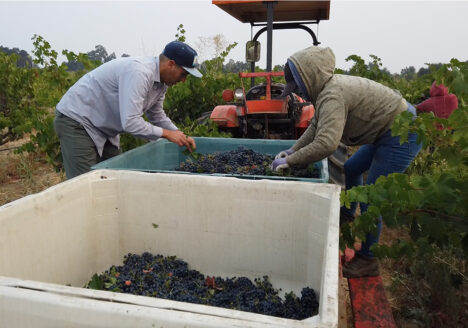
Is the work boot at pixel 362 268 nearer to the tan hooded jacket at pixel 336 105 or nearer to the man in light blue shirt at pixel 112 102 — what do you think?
the tan hooded jacket at pixel 336 105

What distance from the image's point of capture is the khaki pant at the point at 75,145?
2.85 m

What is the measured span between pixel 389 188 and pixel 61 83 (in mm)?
4934

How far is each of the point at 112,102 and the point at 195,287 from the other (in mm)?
1565

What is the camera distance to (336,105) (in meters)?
2.31

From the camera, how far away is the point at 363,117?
99.6 inches

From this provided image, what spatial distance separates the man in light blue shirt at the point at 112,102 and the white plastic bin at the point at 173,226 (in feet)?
2.55

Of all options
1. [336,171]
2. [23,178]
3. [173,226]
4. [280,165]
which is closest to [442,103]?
[280,165]

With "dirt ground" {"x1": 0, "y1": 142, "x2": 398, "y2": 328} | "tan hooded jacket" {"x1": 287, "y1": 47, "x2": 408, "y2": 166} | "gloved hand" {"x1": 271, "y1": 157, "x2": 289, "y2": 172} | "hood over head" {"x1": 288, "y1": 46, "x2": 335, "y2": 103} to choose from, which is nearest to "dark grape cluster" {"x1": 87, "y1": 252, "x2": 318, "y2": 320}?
"gloved hand" {"x1": 271, "y1": 157, "x2": 289, "y2": 172}

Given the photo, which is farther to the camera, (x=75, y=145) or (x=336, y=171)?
(x=336, y=171)

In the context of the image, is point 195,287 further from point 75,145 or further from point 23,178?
point 23,178

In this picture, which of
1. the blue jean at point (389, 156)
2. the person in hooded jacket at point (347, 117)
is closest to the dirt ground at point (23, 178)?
the blue jean at point (389, 156)

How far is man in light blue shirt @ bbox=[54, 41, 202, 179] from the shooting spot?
8.60 ft

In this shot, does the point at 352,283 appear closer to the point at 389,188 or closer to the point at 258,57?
the point at 389,188

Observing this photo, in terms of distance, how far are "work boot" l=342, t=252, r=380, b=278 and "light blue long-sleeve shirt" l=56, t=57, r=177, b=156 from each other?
1.63 metres
